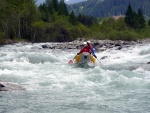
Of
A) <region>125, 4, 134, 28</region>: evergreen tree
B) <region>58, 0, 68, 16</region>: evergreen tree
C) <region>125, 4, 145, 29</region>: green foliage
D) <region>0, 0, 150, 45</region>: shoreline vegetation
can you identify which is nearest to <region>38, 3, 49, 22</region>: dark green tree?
<region>0, 0, 150, 45</region>: shoreline vegetation

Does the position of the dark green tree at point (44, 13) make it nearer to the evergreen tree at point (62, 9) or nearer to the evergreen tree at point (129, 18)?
the evergreen tree at point (62, 9)

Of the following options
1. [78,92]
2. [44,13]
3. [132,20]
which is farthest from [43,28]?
[78,92]

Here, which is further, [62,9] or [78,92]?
[62,9]

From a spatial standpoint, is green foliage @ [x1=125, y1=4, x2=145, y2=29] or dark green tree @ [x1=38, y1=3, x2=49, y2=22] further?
dark green tree @ [x1=38, y1=3, x2=49, y2=22]

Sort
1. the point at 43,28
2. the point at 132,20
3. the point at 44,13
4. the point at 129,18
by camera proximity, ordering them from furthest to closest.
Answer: the point at 44,13 < the point at 129,18 < the point at 132,20 < the point at 43,28

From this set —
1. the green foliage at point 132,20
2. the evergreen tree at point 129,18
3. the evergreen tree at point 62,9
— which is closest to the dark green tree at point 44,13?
the evergreen tree at point 62,9

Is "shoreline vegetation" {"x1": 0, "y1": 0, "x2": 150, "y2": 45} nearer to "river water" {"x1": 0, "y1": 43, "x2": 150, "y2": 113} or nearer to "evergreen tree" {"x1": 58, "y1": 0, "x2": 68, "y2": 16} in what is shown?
"evergreen tree" {"x1": 58, "y1": 0, "x2": 68, "y2": 16}

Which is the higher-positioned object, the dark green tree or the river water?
the dark green tree

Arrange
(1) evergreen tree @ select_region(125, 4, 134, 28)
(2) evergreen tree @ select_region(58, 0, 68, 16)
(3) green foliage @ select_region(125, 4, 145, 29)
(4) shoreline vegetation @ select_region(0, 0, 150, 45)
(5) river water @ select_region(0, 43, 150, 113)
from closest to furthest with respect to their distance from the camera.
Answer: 1. (5) river water @ select_region(0, 43, 150, 113)
2. (4) shoreline vegetation @ select_region(0, 0, 150, 45)
3. (1) evergreen tree @ select_region(125, 4, 134, 28)
4. (3) green foliage @ select_region(125, 4, 145, 29)
5. (2) evergreen tree @ select_region(58, 0, 68, 16)

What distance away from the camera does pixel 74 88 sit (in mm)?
10352

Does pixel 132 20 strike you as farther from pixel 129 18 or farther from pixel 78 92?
pixel 78 92

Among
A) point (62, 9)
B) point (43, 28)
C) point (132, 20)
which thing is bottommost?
point (43, 28)

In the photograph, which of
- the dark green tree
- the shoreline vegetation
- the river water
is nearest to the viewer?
the river water

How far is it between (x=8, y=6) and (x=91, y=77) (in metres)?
39.9
